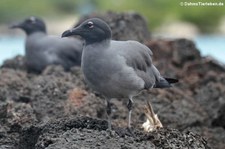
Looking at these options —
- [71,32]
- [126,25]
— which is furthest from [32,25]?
[71,32]

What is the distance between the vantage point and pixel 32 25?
16188 mm

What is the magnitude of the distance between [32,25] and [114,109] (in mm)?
5450

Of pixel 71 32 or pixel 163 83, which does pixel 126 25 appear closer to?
pixel 163 83

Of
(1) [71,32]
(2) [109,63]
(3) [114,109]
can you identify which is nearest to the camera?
(2) [109,63]

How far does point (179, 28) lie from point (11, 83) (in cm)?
2918

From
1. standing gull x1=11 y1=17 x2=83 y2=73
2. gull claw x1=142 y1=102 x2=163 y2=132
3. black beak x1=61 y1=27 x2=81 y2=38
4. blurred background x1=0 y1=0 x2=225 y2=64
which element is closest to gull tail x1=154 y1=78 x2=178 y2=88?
gull claw x1=142 y1=102 x2=163 y2=132

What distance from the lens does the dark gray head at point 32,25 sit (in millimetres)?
16094

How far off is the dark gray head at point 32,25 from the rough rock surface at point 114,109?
1.69 m

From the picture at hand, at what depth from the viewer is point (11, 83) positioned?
11672 mm

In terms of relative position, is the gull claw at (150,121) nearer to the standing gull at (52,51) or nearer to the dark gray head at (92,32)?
the dark gray head at (92,32)

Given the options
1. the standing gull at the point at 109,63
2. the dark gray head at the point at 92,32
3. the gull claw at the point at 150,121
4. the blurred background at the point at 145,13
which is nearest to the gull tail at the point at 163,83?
the gull claw at the point at 150,121

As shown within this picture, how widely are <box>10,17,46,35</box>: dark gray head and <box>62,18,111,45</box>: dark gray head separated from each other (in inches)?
265

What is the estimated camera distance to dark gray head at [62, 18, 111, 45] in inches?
367

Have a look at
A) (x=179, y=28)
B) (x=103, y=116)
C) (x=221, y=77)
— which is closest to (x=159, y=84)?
(x=103, y=116)
